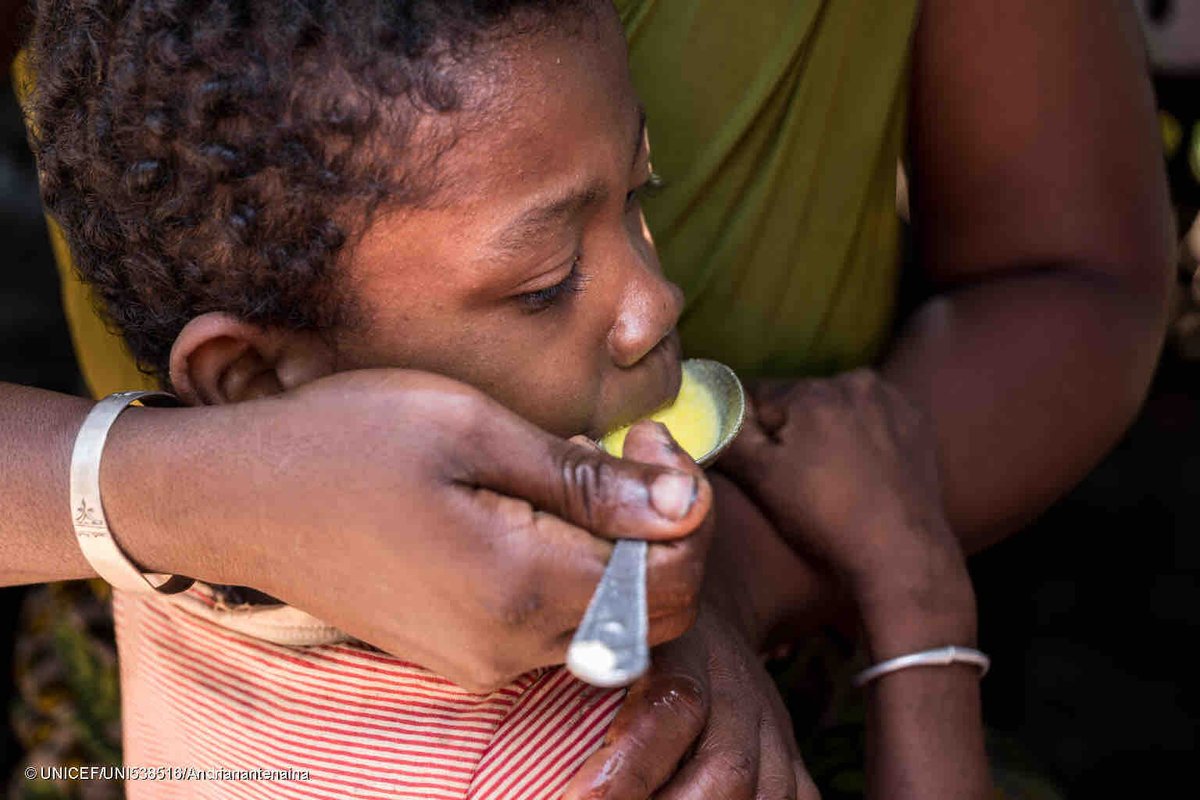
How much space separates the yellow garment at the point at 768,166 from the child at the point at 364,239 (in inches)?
15.3

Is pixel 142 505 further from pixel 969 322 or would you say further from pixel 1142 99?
pixel 1142 99

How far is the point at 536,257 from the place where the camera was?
1446 mm

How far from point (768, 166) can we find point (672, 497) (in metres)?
0.96

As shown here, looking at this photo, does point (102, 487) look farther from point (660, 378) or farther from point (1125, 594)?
point (1125, 594)

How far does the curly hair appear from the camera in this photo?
1.38 meters

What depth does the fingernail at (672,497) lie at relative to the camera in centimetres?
120

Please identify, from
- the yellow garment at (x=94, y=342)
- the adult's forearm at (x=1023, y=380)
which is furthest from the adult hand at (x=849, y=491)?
the yellow garment at (x=94, y=342)

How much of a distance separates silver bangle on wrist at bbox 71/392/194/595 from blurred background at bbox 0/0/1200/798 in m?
1.78

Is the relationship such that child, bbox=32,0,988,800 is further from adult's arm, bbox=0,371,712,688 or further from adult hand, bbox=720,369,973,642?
adult hand, bbox=720,369,973,642

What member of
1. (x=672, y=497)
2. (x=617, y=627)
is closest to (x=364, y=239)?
(x=672, y=497)

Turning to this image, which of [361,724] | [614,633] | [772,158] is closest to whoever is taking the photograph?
[614,633]

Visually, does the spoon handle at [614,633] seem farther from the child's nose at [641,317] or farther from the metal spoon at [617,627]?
the child's nose at [641,317]

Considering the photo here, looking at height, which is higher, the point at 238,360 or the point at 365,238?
the point at 365,238

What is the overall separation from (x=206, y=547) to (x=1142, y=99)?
1.70m
